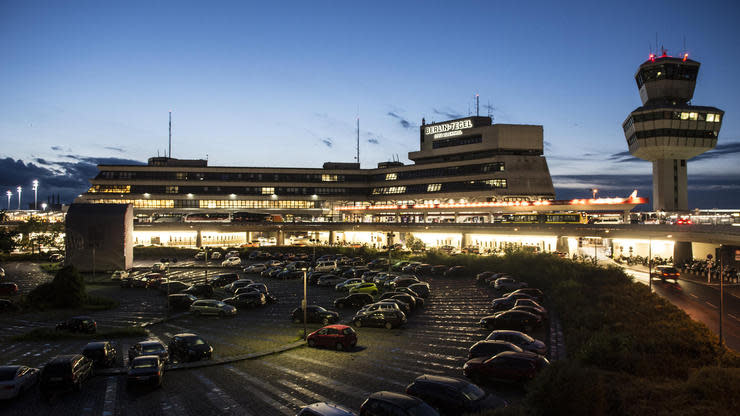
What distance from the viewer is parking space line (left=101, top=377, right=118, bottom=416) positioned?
16.2 metres

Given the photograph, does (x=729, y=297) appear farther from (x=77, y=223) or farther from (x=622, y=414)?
(x=77, y=223)

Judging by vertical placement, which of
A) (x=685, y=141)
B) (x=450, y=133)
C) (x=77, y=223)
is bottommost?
(x=77, y=223)

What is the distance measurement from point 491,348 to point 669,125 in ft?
274

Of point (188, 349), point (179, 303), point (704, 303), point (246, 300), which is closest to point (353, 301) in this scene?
point (246, 300)

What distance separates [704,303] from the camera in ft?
115

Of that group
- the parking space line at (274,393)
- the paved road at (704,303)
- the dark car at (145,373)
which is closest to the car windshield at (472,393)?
the parking space line at (274,393)

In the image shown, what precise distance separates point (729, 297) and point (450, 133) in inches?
3297

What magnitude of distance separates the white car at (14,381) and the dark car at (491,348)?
18210 mm

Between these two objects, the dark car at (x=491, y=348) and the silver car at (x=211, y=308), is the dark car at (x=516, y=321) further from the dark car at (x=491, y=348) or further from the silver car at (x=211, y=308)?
the silver car at (x=211, y=308)

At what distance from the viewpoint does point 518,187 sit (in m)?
105

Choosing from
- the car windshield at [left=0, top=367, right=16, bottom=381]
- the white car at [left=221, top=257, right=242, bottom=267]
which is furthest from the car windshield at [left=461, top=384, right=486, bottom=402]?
the white car at [left=221, top=257, right=242, bottom=267]

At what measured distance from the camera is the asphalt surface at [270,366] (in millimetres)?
16859

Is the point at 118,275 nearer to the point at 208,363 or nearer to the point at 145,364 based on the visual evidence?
the point at 208,363

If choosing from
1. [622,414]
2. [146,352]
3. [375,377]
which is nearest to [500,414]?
[622,414]
